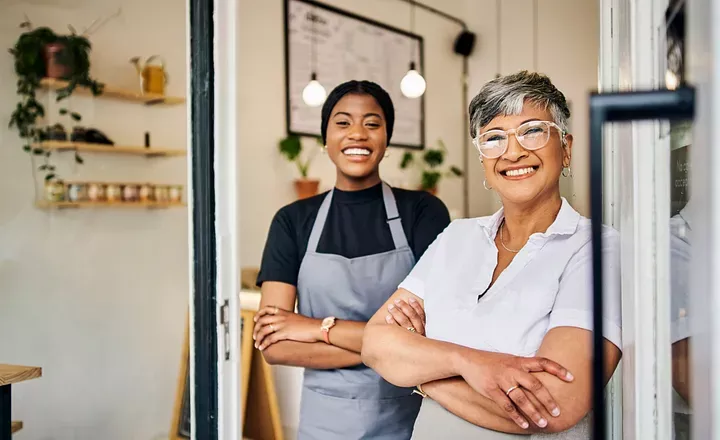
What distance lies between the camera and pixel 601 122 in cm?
50

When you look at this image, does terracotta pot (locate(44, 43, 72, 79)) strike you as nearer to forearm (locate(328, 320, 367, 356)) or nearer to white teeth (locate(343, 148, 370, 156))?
white teeth (locate(343, 148, 370, 156))

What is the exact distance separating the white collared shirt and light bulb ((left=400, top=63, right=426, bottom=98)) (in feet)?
2.51

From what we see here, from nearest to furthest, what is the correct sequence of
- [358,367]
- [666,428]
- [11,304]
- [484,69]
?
[666,428] → [484,69] → [358,367] → [11,304]

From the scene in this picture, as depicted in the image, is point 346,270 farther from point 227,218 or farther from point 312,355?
point 227,218

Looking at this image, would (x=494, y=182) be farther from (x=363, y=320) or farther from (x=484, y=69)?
(x=363, y=320)

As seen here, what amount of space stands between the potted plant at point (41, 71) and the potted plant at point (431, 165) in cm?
159

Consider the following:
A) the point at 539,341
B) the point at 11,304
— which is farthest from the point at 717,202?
the point at 11,304

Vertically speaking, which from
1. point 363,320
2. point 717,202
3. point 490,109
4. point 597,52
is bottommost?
point 363,320

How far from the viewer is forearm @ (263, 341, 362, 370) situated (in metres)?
1.77

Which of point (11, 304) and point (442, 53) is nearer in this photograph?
point (442, 53)

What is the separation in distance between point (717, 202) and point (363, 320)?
4.23ft

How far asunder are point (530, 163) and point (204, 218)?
37.5 inches

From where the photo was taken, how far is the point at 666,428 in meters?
0.99

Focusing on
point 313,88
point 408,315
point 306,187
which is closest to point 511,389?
point 408,315
